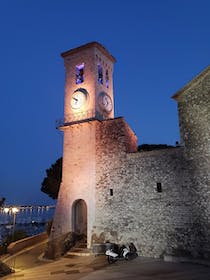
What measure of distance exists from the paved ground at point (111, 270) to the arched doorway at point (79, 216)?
299 centimetres

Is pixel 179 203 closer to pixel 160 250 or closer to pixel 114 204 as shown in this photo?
pixel 160 250

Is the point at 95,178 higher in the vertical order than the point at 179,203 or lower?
higher

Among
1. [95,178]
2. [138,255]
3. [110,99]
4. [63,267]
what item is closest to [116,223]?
[138,255]

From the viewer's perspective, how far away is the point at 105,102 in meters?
18.0

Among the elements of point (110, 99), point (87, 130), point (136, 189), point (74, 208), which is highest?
point (110, 99)

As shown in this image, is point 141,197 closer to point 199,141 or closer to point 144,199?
point 144,199

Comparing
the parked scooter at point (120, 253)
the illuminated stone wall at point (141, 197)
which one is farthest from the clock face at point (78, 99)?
the parked scooter at point (120, 253)

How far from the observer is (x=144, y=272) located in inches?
352

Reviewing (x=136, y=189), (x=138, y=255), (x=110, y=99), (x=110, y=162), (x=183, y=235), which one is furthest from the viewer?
(x=110, y=99)

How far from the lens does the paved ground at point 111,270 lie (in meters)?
8.29

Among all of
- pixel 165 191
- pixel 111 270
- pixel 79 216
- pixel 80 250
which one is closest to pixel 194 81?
pixel 165 191

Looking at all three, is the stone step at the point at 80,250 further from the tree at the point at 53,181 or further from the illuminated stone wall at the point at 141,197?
the tree at the point at 53,181

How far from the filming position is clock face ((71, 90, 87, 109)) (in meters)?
17.1

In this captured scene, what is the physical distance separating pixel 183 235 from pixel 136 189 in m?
3.30
